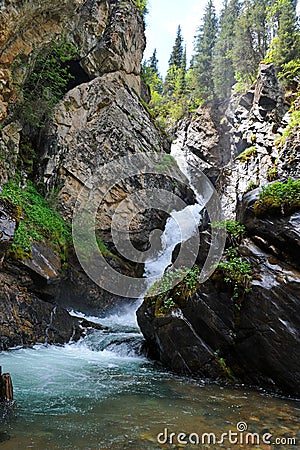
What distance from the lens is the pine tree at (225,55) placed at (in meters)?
31.9

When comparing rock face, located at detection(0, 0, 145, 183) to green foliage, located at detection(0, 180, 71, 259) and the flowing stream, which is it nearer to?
→ green foliage, located at detection(0, 180, 71, 259)

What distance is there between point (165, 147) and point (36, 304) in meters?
14.9

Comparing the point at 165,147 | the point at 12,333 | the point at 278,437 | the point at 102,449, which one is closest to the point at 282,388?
the point at 278,437

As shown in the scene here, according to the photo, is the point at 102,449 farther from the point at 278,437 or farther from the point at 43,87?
the point at 43,87

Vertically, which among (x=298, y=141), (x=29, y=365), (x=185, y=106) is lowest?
(x=29, y=365)

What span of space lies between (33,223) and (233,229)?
308 inches

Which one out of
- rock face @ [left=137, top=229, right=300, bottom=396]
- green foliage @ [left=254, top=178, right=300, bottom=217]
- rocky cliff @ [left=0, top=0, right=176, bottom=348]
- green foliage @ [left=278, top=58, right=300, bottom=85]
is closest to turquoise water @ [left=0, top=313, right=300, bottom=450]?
rock face @ [left=137, top=229, right=300, bottom=396]

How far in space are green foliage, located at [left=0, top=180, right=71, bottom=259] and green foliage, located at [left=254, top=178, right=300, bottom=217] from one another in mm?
6658

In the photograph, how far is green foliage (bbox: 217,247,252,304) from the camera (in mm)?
6262

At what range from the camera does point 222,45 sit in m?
33.2

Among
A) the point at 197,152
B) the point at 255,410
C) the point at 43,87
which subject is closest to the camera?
the point at 255,410

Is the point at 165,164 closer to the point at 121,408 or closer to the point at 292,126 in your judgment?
the point at 292,126

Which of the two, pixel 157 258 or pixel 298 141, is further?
pixel 157 258

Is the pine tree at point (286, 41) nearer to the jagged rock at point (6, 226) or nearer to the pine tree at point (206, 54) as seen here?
the pine tree at point (206, 54)
